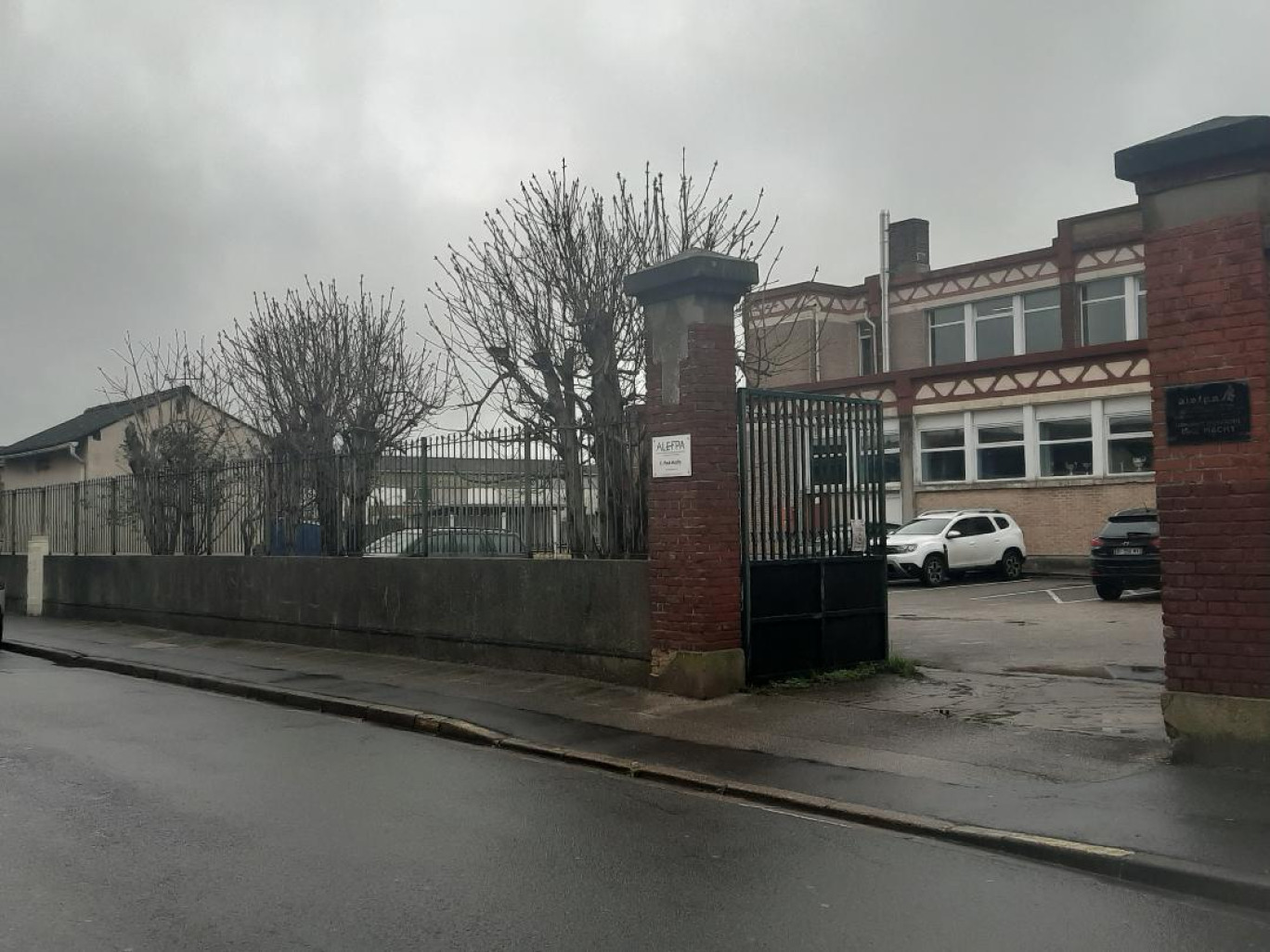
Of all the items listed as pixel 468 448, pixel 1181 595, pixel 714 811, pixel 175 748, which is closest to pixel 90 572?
pixel 468 448

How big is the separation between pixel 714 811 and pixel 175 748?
4.59 metres

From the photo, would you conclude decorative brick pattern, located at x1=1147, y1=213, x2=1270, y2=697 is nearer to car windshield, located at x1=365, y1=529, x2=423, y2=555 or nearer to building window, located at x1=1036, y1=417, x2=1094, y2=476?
car windshield, located at x1=365, y1=529, x2=423, y2=555

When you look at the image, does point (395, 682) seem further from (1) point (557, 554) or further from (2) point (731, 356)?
(2) point (731, 356)

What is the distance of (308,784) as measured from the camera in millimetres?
8102

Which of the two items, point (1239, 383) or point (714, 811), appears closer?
point (714, 811)

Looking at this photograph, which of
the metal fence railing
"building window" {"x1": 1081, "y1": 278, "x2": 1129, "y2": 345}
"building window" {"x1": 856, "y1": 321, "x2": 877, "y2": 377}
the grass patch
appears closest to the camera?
the grass patch

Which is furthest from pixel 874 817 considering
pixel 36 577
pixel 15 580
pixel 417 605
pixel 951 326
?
pixel 951 326

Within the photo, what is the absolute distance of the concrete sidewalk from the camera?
666cm

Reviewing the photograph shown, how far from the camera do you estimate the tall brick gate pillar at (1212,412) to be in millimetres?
7855

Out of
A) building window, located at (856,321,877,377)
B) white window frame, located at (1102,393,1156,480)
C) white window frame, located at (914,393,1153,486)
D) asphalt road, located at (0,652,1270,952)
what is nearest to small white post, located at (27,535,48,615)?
asphalt road, located at (0,652,1270,952)

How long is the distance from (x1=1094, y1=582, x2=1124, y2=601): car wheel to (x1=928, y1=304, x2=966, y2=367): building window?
752 inches

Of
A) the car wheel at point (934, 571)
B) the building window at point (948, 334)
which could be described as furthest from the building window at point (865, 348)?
the car wheel at point (934, 571)

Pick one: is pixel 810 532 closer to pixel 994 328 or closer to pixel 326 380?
pixel 326 380

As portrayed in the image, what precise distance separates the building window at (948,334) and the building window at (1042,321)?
2206 mm
